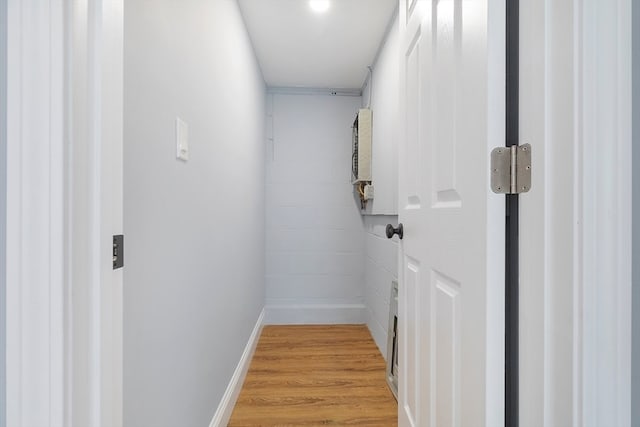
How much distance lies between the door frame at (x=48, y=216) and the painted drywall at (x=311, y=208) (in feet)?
9.23

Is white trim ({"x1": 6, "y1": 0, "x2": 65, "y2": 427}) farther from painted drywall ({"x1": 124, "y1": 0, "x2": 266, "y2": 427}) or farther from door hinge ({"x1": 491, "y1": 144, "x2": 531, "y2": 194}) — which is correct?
door hinge ({"x1": 491, "y1": 144, "x2": 531, "y2": 194})

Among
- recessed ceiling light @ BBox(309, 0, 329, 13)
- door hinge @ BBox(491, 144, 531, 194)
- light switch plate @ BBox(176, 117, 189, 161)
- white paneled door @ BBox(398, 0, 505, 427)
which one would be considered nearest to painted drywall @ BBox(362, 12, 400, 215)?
recessed ceiling light @ BBox(309, 0, 329, 13)

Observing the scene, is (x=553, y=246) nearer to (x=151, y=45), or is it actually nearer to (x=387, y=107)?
(x=151, y=45)

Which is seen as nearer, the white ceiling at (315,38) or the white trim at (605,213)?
the white trim at (605,213)

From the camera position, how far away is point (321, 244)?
337cm

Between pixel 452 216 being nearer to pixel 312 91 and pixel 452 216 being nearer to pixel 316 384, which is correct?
pixel 316 384

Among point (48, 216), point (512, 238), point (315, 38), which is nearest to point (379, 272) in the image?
point (315, 38)

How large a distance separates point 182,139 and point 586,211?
3.64ft

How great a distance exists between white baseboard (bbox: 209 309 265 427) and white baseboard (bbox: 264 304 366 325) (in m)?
0.55

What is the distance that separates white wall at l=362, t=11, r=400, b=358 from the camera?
221 cm

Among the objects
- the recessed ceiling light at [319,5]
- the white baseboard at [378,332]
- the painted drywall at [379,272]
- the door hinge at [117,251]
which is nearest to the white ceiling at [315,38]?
the recessed ceiling light at [319,5]

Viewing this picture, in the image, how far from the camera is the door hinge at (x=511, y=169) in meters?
0.63

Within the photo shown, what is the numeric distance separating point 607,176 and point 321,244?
9.59 feet

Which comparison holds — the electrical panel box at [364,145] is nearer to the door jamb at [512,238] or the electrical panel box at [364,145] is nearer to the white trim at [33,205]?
the door jamb at [512,238]
